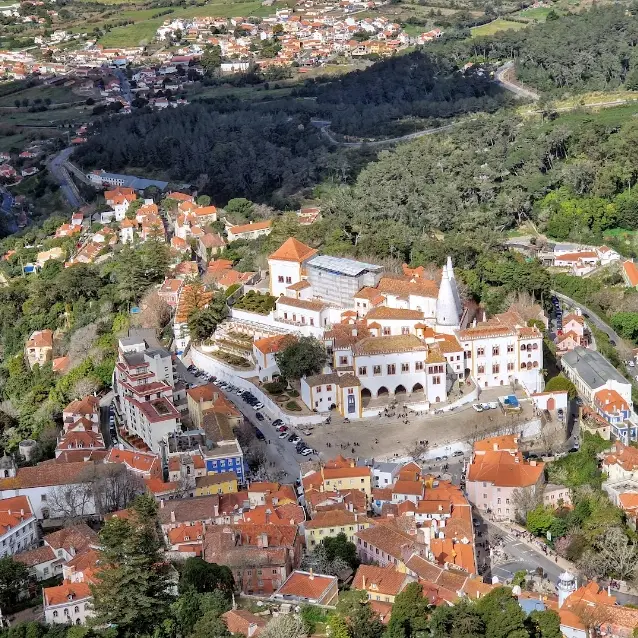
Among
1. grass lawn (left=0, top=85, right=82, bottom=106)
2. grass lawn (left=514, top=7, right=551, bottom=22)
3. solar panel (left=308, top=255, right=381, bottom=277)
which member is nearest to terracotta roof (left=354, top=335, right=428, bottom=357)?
solar panel (left=308, top=255, right=381, bottom=277)

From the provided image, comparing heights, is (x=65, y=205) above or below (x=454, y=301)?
below

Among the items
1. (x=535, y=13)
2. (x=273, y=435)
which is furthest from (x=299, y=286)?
(x=535, y=13)

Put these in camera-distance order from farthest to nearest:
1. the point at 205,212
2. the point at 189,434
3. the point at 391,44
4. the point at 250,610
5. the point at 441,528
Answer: the point at 391,44 → the point at 205,212 → the point at 189,434 → the point at 441,528 → the point at 250,610

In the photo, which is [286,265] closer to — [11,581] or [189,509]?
[189,509]

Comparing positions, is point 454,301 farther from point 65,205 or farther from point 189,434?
point 65,205

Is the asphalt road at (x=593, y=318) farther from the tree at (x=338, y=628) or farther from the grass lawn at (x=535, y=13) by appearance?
the grass lawn at (x=535, y=13)

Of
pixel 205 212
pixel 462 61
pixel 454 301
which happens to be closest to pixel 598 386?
pixel 454 301
